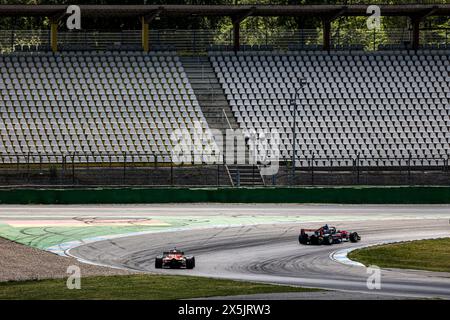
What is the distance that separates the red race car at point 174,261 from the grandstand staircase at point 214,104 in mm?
25849

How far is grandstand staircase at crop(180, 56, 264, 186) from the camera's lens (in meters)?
63.8

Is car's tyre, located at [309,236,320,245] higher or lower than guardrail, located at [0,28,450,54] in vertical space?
lower

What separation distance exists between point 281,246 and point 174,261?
272 inches

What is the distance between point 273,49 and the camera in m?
75.8

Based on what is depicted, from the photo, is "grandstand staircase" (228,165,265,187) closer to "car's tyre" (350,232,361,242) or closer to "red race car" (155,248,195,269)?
"car's tyre" (350,232,361,242)

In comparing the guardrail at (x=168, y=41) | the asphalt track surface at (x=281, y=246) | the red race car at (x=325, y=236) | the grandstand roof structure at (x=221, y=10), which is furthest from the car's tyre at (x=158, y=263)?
the guardrail at (x=168, y=41)

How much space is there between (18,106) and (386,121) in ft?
68.9

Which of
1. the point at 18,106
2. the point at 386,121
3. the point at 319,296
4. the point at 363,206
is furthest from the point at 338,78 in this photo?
the point at 319,296

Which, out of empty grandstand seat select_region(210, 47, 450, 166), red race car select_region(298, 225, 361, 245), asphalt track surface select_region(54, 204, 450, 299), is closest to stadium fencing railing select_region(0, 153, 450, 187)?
empty grandstand seat select_region(210, 47, 450, 166)

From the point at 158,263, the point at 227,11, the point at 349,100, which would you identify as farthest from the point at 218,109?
the point at 158,263

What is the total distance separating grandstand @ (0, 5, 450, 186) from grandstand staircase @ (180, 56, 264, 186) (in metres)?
0.10

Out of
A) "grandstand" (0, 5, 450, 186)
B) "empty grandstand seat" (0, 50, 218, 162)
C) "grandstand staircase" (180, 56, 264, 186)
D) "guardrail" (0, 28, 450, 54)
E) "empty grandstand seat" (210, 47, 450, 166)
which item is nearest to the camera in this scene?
"grandstand" (0, 5, 450, 186)

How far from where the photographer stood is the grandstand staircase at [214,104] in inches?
2514

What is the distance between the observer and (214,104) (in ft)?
229
